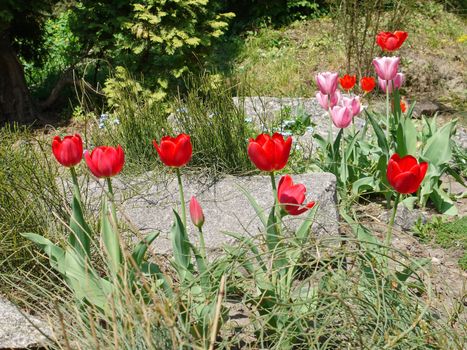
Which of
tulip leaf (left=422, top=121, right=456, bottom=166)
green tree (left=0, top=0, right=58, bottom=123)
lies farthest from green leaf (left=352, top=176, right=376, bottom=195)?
green tree (left=0, top=0, right=58, bottom=123)

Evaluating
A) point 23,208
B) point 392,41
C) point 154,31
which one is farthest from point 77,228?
point 154,31

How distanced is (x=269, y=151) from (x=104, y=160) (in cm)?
53

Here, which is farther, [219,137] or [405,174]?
[219,137]

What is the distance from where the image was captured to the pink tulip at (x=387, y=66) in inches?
136

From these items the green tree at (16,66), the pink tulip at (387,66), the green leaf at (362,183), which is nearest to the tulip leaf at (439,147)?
the green leaf at (362,183)

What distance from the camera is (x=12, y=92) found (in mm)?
7156

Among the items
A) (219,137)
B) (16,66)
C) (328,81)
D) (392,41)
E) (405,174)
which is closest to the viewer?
(405,174)

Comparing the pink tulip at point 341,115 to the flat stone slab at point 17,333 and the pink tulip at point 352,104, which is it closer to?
the pink tulip at point 352,104

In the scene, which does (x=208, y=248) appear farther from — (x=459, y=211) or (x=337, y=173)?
(x=459, y=211)

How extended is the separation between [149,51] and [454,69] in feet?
11.2

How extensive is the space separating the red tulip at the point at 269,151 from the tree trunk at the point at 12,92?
5.59 m

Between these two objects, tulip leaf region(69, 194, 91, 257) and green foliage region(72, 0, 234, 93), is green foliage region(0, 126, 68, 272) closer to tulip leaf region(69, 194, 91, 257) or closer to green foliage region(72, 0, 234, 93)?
tulip leaf region(69, 194, 91, 257)

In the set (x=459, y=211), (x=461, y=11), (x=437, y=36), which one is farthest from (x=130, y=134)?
(x=461, y=11)

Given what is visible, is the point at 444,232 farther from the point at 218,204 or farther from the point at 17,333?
the point at 17,333
